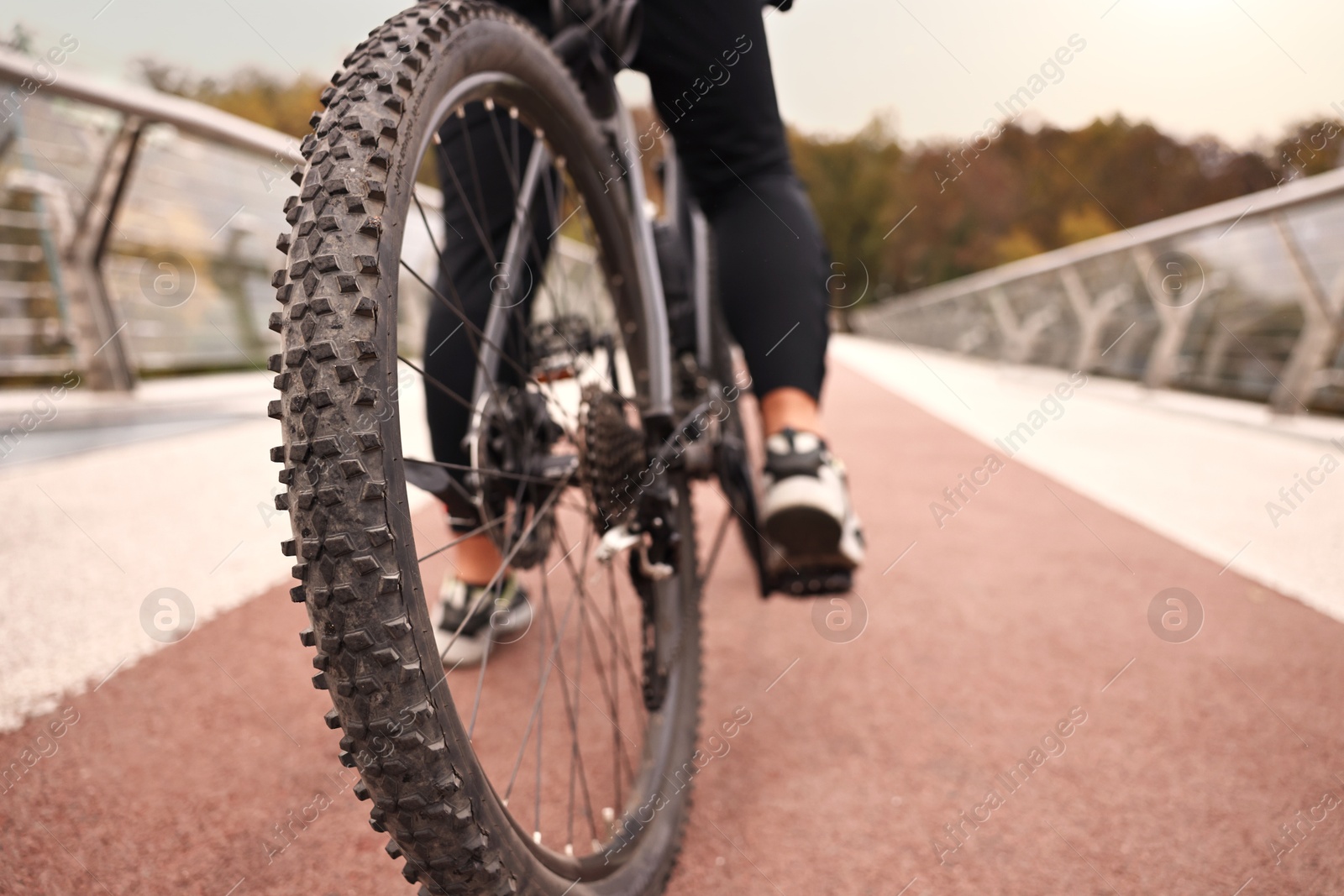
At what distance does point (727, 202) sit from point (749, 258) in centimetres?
14

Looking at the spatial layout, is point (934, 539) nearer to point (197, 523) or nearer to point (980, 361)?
point (197, 523)

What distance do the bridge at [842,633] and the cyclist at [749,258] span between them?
1.30 ft

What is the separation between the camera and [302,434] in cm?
59

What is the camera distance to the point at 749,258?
1.43 meters

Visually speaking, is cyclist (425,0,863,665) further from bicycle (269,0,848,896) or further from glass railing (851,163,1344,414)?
glass railing (851,163,1344,414)

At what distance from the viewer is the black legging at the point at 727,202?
1314 millimetres

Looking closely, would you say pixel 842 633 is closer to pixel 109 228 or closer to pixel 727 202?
pixel 727 202

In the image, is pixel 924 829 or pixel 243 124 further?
pixel 243 124

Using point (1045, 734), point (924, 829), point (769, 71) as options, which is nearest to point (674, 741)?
point (924, 829)

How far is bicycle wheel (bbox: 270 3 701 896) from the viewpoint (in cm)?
59

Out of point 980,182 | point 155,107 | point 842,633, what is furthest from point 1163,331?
point 980,182

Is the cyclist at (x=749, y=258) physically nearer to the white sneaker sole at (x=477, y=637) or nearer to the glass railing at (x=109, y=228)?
the white sneaker sole at (x=477, y=637)

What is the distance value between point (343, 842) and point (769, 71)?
1.37 m

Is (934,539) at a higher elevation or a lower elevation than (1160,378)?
higher
